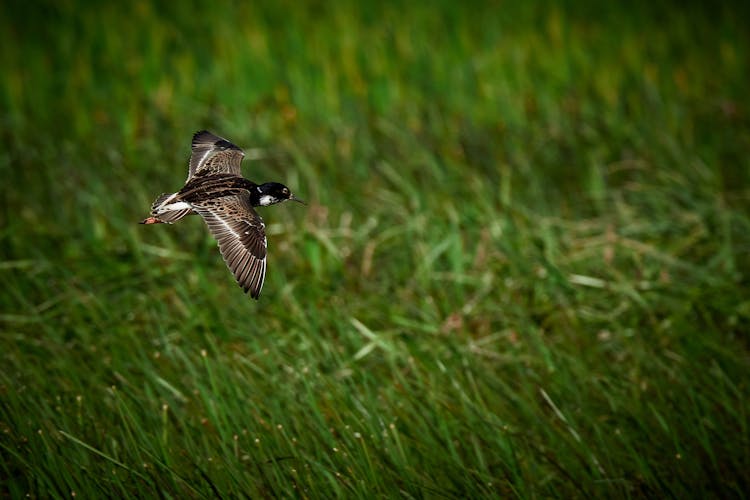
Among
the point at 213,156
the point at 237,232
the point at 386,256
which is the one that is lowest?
the point at 386,256

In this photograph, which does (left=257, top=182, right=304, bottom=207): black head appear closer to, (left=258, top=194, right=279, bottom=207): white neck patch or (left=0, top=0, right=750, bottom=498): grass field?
(left=258, top=194, right=279, bottom=207): white neck patch

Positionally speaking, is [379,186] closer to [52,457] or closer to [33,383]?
[33,383]

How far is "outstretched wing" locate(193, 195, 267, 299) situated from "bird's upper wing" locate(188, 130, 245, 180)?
0.26 metres

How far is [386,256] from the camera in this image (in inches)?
Result: 175

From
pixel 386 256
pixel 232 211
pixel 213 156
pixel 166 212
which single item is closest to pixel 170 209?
pixel 166 212

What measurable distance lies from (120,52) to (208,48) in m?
0.56

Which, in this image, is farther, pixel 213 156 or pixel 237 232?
pixel 213 156

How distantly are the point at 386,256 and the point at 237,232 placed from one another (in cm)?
237

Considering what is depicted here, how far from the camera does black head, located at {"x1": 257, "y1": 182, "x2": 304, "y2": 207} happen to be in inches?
80.8

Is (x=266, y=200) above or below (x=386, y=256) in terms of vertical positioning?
above

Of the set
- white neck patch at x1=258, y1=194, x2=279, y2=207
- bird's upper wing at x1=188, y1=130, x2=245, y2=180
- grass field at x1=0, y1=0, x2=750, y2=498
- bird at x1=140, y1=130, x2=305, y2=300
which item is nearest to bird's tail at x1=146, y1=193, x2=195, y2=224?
bird at x1=140, y1=130, x2=305, y2=300

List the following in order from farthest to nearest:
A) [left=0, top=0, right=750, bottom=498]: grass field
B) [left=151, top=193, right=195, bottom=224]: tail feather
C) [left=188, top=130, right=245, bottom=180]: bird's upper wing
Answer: [left=0, top=0, right=750, bottom=498]: grass field → [left=188, top=130, right=245, bottom=180]: bird's upper wing → [left=151, top=193, right=195, bottom=224]: tail feather

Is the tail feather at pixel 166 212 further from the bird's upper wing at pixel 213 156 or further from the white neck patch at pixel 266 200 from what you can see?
the bird's upper wing at pixel 213 156

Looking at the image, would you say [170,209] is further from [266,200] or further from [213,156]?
[213,156]
